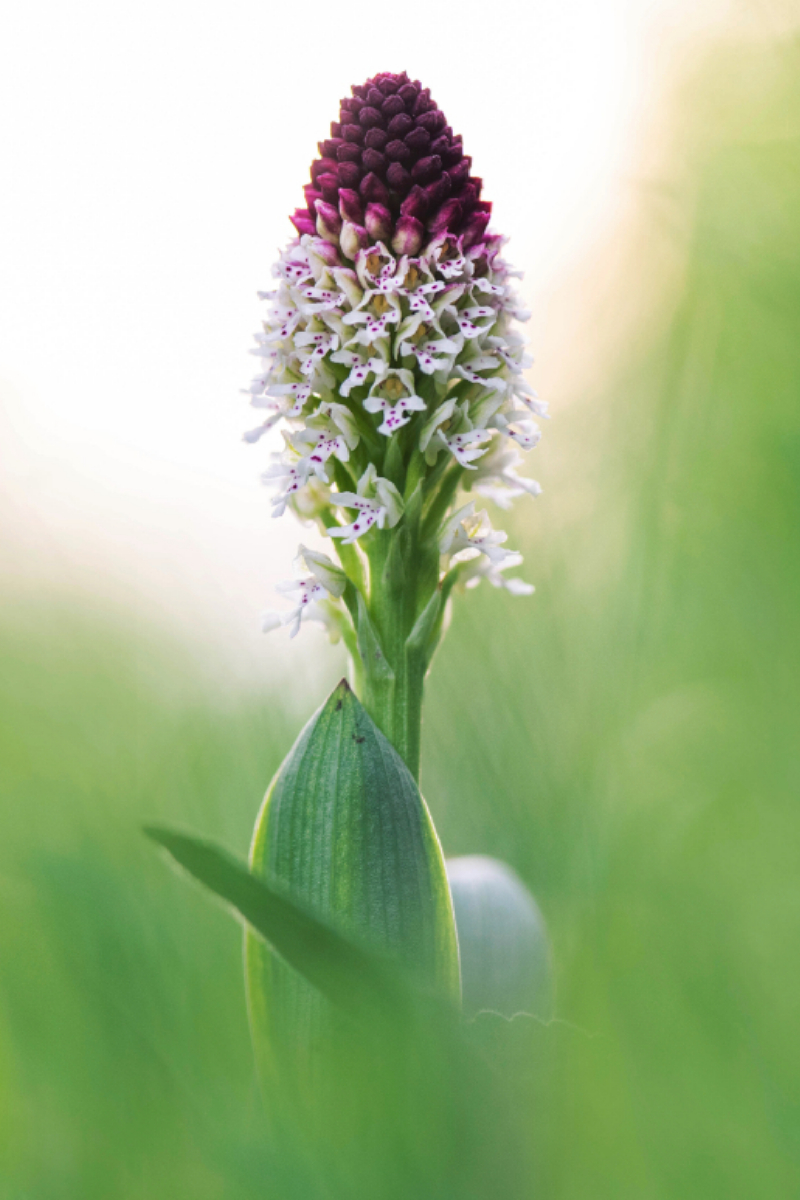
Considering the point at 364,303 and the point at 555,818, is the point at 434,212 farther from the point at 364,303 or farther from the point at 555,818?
the point at 555,818

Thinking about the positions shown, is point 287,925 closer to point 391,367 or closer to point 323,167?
point 391,367

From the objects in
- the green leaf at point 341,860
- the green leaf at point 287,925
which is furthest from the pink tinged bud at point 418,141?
the green leaf at point 287,925

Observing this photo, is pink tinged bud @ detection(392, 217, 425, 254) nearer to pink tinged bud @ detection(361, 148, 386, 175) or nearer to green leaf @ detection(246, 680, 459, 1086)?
pink tinged bud @ detection(361, 148, 386, 175)

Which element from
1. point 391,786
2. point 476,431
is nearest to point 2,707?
point 391,786

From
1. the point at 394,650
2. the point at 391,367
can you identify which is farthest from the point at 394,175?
the point at 394,650

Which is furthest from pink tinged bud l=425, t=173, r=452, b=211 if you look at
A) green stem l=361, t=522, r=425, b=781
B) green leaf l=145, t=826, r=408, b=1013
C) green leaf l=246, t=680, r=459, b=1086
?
green leaf l=145, t=826, r=408, b=1013
